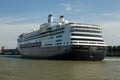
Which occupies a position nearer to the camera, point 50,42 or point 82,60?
point 82,60

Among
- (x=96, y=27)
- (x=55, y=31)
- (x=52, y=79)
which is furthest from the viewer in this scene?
(x=55, y=31)

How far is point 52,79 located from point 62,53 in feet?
115

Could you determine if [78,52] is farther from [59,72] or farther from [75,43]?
[59,72]

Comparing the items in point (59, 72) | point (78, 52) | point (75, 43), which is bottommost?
point (59, 72)

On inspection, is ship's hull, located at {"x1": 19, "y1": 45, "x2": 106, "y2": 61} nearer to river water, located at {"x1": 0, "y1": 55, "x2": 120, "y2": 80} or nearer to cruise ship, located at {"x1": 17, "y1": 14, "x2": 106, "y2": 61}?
cruise ship, located at {"x1": 17, "y1": 14, "x2": 106, "y2": 61}

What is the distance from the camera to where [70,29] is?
6103 centimetres

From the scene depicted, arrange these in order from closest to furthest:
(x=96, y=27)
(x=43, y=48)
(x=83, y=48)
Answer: (x=83, y=48), (x=96, y=27), (x=43, y=48)

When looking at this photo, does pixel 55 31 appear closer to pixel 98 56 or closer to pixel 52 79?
pixel 98 56

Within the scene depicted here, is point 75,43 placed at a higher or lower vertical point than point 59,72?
higher

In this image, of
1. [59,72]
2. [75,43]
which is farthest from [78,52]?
[59,72]

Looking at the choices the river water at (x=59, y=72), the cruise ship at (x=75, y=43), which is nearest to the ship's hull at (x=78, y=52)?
the cruise ship at (x=75, y=43)

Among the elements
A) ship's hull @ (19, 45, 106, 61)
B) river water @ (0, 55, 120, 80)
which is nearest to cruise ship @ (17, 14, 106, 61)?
ship's hull @ (19, 45, 106, 61)

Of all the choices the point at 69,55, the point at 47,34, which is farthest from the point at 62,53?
the point at 47,34

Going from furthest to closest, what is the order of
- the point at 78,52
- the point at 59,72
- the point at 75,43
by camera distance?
the point at 75,43 < the point at 78,52 < the point at 59,72
